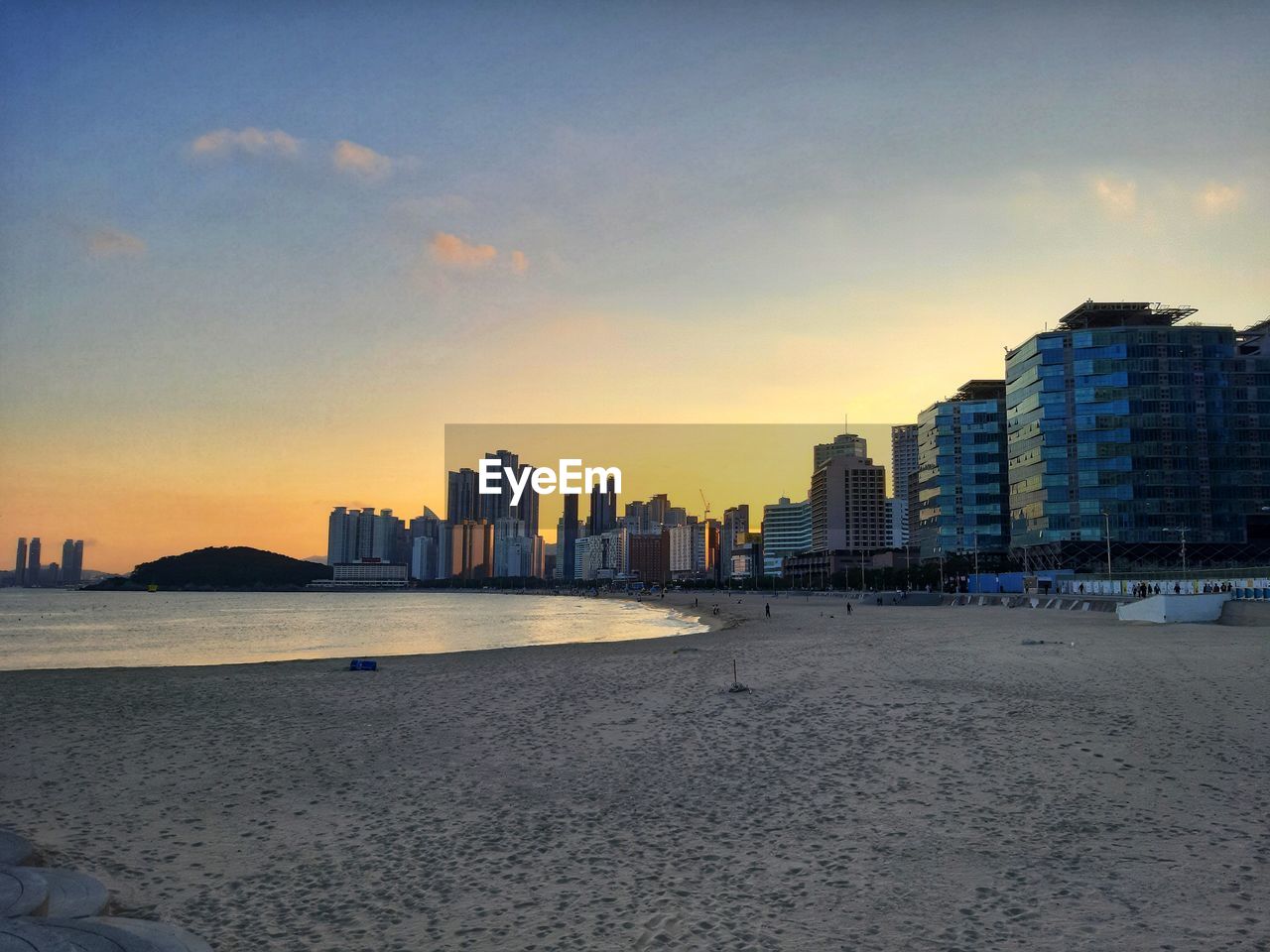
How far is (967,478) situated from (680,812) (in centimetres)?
18153

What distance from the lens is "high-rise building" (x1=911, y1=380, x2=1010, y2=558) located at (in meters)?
178

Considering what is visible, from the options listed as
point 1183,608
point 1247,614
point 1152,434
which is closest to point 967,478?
point 1152,434

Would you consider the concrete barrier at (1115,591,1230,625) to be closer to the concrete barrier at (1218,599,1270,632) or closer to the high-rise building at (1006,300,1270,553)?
the concrete barrier at (1218,599,1270,632)

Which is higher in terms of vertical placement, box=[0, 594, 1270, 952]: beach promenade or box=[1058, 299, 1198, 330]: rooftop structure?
box=[1058, 299, 1198, 330]: rooftop structure

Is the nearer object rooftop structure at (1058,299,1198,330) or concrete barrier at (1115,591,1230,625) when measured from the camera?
concrete barrier at (1115,591,1230,625)

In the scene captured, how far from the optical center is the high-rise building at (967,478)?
17788 cm

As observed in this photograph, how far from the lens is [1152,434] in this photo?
13888 centimetres

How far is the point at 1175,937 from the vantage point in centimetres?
855

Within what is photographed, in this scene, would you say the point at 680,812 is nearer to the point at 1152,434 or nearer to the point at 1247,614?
the point at 1247,614

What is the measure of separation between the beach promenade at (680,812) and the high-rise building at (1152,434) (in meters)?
125

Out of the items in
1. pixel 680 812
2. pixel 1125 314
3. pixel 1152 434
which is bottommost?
pixel 680 812

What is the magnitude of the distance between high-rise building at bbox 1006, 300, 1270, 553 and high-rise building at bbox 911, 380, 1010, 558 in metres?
33.6

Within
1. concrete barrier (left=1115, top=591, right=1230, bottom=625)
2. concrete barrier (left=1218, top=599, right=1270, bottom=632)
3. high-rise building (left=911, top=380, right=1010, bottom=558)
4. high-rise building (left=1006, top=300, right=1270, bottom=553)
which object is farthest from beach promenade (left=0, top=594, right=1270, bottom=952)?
high-rise building (left=911, top=380, right=1010, bottom=558)

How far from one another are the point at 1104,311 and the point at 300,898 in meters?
163
